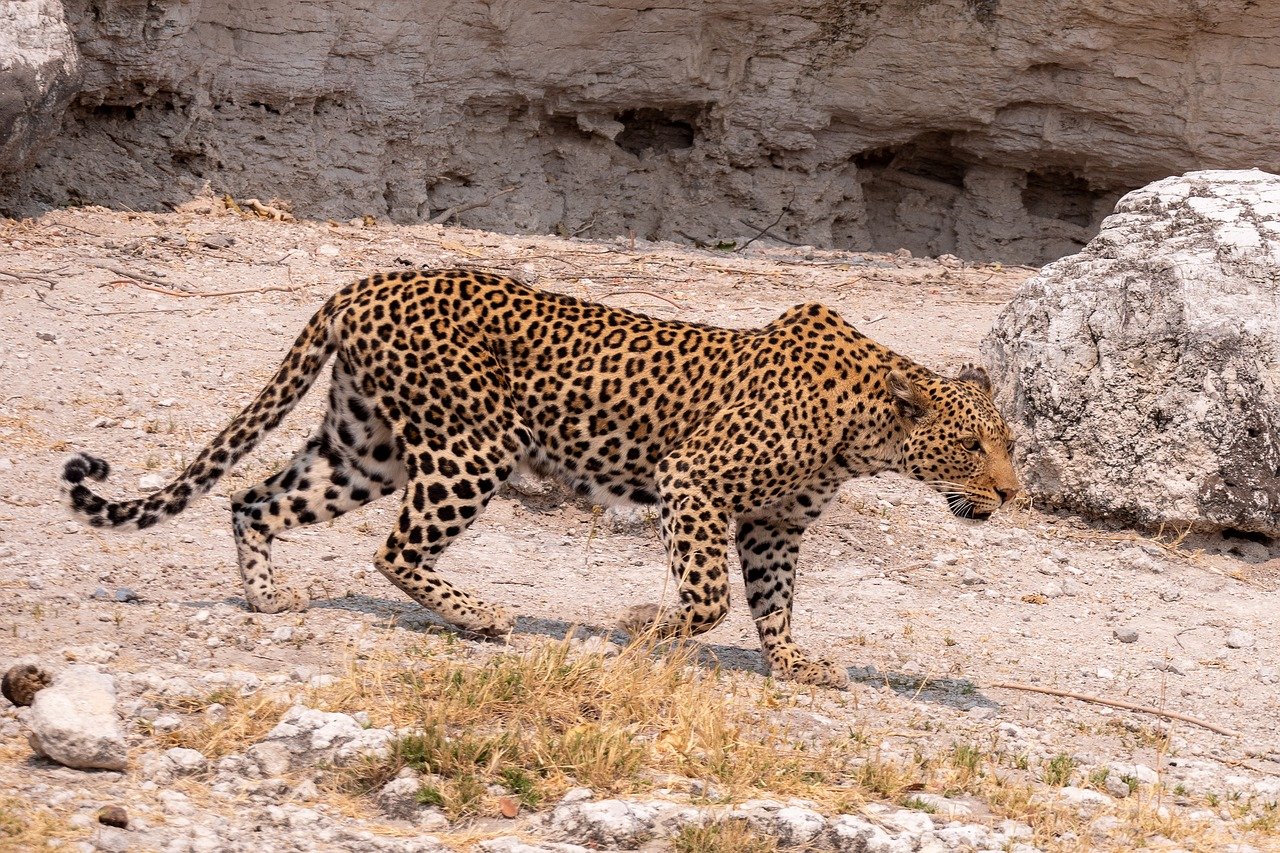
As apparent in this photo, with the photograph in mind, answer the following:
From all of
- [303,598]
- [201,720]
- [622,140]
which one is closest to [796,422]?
[303,598]

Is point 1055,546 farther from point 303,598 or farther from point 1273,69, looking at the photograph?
point 1273,69

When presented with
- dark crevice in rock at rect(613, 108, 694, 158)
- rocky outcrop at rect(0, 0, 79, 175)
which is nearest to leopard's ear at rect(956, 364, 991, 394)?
rocky outcrop at rect(0, 0, 79, 175)

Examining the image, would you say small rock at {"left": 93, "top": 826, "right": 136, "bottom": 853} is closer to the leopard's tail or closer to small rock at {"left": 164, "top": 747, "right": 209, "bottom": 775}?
small rock at {"left": 164, "top": 747, "right": 209, "bottom": 775}

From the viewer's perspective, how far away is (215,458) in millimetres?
7578

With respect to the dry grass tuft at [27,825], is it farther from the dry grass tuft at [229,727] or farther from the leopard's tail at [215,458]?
the leopard's tail at [215,458]

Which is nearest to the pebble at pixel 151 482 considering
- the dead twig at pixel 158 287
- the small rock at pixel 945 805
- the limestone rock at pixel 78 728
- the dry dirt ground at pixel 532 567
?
the dry dirt ground at pixel 532 567

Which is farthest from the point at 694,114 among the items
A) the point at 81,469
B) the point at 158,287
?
the point at 81,469

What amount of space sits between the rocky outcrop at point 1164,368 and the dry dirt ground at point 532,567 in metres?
0.36

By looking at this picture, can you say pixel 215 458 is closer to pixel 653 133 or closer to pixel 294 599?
pixel 294 599

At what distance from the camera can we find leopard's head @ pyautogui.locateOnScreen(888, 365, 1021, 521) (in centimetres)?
762

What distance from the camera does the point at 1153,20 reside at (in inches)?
632

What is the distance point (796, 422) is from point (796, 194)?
1030cm

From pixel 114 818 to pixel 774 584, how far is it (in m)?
3.45

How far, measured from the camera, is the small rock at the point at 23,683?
6.16m
